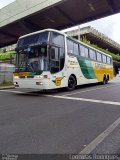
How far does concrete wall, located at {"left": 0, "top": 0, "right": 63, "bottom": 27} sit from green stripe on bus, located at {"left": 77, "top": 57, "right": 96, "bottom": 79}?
13.8ft

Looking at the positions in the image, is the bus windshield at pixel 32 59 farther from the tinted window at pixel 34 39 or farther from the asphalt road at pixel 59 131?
the asphalt road at pixel 59 131

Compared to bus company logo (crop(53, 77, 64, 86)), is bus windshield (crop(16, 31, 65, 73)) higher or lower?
higher

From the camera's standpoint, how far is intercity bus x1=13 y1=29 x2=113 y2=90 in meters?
10.6

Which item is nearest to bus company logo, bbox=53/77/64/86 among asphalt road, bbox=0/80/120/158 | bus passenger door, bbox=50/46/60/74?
bus passenger door, bbox=50/46/60/74

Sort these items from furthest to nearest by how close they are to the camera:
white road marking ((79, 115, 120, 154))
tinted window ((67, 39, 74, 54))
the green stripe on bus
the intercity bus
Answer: the green stripe on bus < tinted window ((67, 39, 74, 54)) < the intercity bus < white road marking ((79, 115, 120, 154))

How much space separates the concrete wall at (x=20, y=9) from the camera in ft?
49.8

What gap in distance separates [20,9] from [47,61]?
8.20m

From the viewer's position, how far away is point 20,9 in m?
16.9

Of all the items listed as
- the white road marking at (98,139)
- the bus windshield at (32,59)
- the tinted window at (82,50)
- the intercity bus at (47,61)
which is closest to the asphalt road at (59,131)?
the white road marking at (98,139)

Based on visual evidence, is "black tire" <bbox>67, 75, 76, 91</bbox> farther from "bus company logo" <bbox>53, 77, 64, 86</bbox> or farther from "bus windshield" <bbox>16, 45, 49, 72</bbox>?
"bus windshield" <bbox>16, 45, 49, 72</bbox>

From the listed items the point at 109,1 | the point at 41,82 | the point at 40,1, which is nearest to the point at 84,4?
the point at 109,1

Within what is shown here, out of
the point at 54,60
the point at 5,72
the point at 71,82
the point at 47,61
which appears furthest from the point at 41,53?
the point at 5,72

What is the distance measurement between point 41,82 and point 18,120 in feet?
17.0

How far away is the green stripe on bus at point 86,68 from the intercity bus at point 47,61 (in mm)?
367
